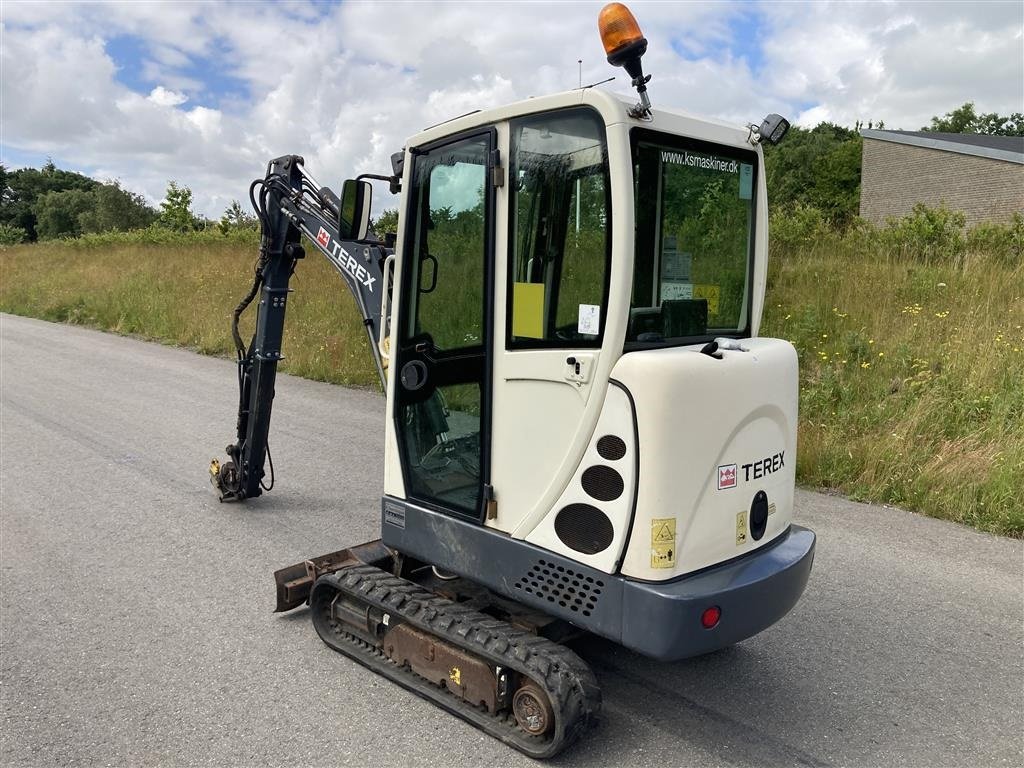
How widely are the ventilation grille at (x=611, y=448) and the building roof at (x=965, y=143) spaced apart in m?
27.8

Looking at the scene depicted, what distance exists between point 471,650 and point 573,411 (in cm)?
104

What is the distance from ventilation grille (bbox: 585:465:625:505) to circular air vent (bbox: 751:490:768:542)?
0.63 metres

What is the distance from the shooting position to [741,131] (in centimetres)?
338

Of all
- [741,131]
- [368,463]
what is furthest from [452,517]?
[368,463]

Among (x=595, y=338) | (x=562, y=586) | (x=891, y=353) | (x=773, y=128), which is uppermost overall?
(x=773, y=128)

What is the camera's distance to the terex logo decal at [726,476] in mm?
2951

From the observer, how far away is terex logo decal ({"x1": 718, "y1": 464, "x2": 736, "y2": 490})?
295 cm

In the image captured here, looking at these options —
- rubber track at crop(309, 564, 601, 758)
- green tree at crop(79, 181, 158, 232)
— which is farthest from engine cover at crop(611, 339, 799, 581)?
green tree at crop(79, 181, 158, 232)

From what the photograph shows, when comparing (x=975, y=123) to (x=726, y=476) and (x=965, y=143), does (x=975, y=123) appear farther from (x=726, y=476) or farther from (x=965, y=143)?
(x=726, y=476)

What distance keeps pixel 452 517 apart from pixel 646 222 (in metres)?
1.49

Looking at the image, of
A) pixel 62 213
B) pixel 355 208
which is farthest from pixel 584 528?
pixel 62 213

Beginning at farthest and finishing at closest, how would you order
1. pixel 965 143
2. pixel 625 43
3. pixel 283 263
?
1. pixel 965 143
2. pixel 283 263
3. pixel 625 43

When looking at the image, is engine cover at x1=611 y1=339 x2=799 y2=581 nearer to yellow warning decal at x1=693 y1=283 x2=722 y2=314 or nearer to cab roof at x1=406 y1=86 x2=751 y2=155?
yellow warning decal at x1=693 y1=283 x2=722 y2=314

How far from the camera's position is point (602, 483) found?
2.91 metres
